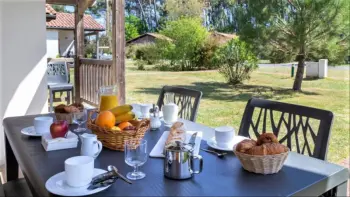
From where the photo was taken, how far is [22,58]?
10.2 feet

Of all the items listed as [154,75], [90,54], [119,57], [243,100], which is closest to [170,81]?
[154,75]

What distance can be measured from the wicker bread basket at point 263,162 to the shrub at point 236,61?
6.79 meters

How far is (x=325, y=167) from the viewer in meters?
1.10

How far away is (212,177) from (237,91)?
675 cm

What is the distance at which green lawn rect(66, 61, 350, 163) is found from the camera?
502cm

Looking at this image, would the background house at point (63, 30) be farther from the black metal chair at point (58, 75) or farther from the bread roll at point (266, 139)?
the bread roll at point (266, 139)

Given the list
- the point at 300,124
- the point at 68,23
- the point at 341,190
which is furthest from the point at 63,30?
the point at 341,190

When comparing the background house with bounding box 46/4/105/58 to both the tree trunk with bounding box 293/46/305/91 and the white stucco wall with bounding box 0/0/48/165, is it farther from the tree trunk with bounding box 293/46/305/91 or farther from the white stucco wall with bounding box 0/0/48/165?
the white stucco wall with bounding box 0/0/48/165

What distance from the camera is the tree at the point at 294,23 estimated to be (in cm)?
636

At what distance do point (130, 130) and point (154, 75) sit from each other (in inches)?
354

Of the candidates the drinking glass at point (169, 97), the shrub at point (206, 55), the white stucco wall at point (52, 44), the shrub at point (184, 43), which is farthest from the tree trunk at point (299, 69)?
the white stucco wall at point (52, 44)

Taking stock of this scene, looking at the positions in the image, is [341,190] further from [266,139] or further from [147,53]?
[147,53]

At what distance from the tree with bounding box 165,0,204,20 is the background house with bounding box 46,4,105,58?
281 centimetres

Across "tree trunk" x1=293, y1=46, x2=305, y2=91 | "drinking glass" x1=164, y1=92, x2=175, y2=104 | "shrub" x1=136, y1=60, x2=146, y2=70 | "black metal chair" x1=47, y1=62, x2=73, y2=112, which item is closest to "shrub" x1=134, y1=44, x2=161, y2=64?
"shrub" x1=136, y1=60, x2=146, y2=70
